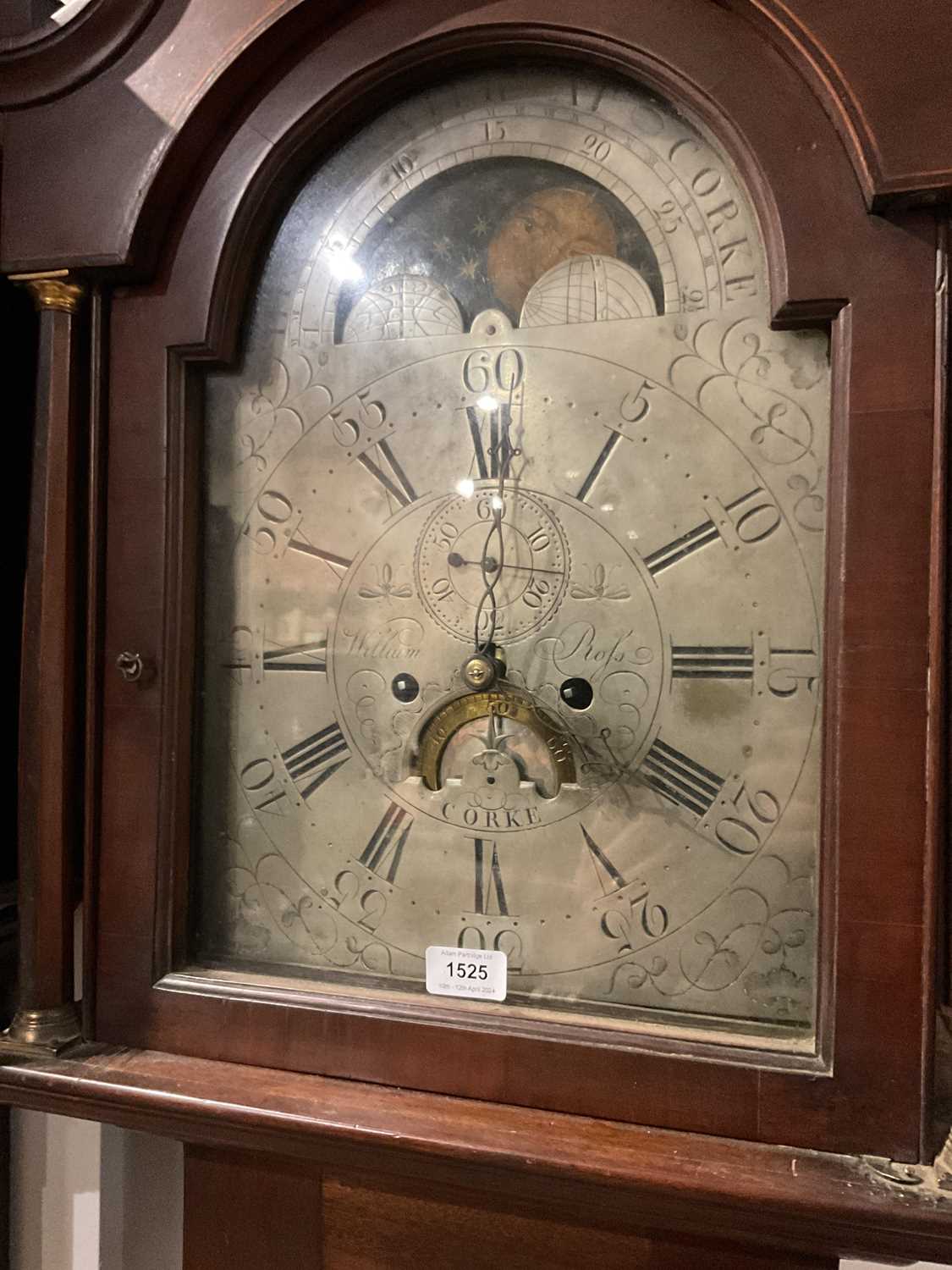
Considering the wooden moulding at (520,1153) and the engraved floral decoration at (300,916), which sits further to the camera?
the engraved floral decoration at (300,916)

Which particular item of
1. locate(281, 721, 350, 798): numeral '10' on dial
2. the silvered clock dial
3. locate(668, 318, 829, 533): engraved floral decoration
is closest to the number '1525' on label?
the silvered clock dial

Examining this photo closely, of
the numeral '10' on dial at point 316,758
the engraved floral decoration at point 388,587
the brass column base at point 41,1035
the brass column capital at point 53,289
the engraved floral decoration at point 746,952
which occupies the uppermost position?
the brass column capital at point 53,289

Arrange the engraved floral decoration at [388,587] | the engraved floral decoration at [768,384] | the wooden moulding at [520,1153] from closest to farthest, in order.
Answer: the wooden moulding at [520,1153], the engraved floral decoration at [768,384], the engraved floral decoration at [388,587]

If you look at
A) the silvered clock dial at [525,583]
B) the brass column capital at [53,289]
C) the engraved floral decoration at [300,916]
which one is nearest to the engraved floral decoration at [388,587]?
the silvered clock dial at [525,583]

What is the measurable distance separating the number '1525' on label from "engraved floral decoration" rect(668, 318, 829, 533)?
456 mm

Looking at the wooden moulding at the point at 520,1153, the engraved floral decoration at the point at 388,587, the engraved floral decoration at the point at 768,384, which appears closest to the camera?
the wooden moulding at the point at 520,1153

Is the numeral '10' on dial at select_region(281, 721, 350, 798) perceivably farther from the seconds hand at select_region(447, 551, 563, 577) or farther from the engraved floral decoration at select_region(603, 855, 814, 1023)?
the engraved floral decoration at select_region(603, 855, 814, 1023)

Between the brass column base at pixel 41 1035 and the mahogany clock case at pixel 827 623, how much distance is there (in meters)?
0.02

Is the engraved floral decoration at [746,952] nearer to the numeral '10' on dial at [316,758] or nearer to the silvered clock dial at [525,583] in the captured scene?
the silvered clock dial at [525,583]

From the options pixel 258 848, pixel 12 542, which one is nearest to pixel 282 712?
pixel 258 848

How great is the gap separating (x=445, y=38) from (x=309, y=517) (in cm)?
43

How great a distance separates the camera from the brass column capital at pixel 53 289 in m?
0.91

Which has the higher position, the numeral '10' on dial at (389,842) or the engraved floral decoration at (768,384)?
the engraved floral decoration at (768,384)

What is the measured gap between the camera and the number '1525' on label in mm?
834
